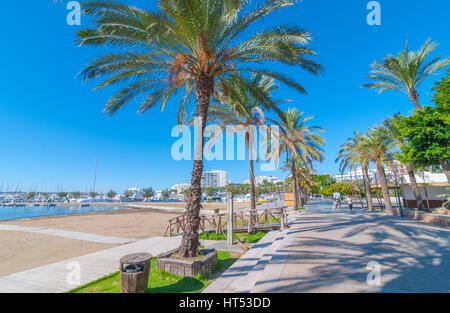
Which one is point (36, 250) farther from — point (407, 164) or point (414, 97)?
point (407, 164)

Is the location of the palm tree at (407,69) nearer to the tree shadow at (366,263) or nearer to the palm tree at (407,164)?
the palm tree at (407,164)

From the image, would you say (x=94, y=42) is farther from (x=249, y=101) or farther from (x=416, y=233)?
(x=416, y=233)

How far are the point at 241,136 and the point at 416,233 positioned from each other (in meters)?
10.4

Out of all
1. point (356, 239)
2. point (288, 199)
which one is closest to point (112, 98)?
point (356, 239)

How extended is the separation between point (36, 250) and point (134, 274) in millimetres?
8219

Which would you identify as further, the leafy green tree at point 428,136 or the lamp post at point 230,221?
the leafy green tree at point 428,136

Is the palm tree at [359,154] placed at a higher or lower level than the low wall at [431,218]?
higher

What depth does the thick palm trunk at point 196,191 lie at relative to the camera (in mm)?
6008

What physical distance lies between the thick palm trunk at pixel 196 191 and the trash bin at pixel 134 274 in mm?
1681

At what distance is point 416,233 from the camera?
29.8ft

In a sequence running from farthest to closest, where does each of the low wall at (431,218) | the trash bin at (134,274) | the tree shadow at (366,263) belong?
the low wall at (431,218) < the trash bin at (134,274) < the tree shadow at (366,263)

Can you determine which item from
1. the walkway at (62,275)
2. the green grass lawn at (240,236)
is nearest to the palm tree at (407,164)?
Answer: the green grass lawn at (240,236)

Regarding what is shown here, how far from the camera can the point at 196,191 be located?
6285 millimetres
